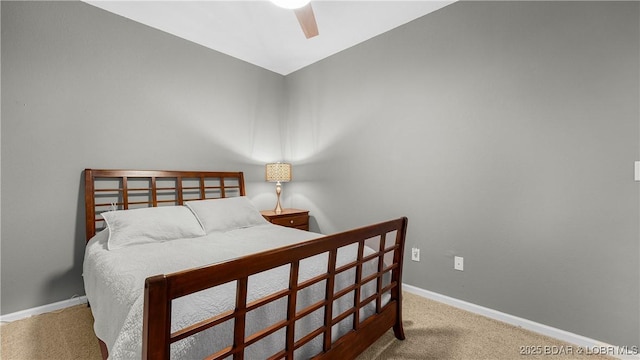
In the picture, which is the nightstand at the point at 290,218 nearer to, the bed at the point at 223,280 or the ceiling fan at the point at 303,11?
the bed at the point at 223,280

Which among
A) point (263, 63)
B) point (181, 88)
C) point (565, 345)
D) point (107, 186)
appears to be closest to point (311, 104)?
point (263, 63)

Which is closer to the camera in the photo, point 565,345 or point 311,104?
point 565,345

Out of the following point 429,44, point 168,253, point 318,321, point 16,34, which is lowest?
point 318,321

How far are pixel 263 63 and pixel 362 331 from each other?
3259 millimetres

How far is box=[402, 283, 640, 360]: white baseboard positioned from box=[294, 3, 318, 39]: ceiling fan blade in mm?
2447

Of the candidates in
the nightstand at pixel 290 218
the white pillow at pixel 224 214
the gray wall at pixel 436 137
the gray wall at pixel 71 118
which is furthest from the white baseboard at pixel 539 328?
the gray wall at pixel 71 118

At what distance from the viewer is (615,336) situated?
66.2 inches

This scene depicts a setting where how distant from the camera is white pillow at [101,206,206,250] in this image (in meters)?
1.99

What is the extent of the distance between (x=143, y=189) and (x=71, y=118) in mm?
800

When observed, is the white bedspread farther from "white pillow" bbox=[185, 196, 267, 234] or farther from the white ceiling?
the white ceiling

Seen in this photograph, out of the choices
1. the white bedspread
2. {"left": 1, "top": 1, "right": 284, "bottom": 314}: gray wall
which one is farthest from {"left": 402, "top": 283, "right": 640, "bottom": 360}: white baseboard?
{"left": 1, "top": 1, "right": 284, "bottom": 314}: gray wall

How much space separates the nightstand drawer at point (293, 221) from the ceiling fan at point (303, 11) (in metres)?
1.96

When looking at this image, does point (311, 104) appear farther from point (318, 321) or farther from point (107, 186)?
point (318, 321)

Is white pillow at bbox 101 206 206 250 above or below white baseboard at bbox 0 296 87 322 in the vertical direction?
above
